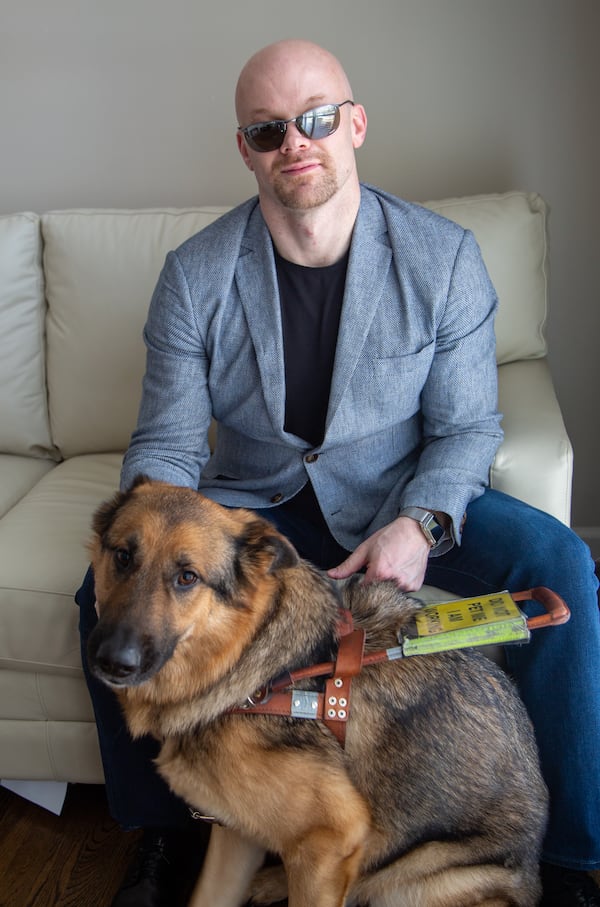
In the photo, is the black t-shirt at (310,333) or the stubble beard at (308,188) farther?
the black t-shirt at (310,333)

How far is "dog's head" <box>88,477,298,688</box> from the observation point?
52.1 inches

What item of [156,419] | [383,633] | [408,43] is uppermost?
[408,43]

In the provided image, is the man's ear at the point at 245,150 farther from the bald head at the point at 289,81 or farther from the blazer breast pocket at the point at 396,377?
the blazer breast pocket at the point at 396,377

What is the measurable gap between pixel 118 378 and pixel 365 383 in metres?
1.05

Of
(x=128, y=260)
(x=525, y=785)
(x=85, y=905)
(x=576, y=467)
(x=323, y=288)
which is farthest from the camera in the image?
(x=576, y=467)

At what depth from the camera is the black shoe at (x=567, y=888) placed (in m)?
1.58

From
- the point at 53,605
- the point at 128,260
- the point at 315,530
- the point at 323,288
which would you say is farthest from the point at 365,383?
the point at 128,260

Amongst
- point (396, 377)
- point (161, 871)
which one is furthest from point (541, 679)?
point (161, 871)

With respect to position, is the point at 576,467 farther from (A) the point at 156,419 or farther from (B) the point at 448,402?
(A) the point at 156,419

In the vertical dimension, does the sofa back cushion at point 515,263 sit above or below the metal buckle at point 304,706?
above

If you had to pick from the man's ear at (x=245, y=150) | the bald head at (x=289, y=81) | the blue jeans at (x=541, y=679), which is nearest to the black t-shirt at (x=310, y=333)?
the man's ear at (x=245, y=150)

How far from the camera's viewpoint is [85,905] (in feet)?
5.96

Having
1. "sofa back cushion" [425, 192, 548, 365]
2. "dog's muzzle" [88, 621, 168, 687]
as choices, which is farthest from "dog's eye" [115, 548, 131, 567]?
"sofa back cushion" [425, 192, 548, 365]

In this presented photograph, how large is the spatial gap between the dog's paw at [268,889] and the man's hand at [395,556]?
66 centimetres
